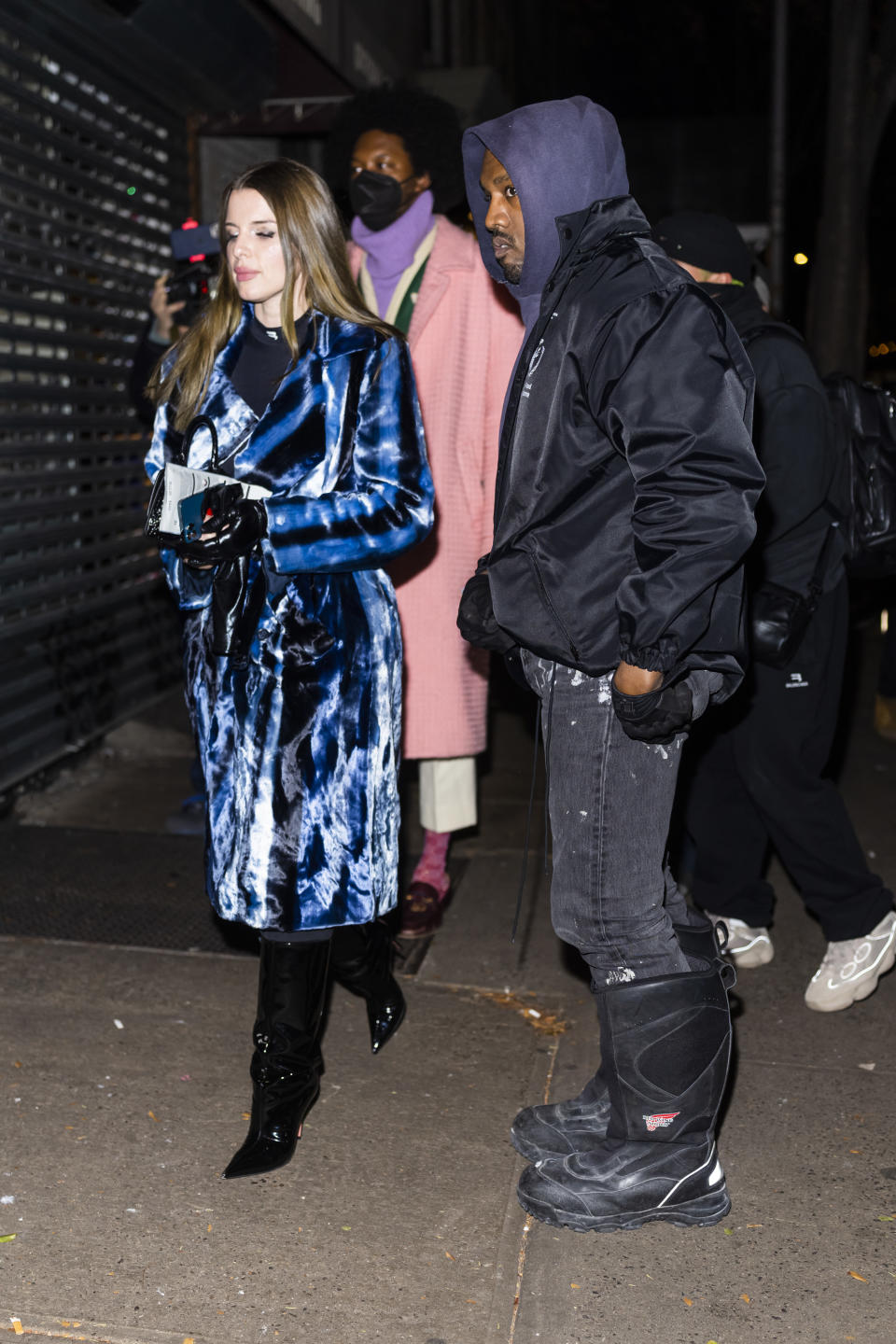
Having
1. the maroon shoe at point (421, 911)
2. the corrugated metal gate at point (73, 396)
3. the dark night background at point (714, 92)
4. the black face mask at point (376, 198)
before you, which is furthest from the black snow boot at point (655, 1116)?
the dark night background at point (714, 92)

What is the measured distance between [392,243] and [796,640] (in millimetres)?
1753

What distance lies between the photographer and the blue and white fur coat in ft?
10.00

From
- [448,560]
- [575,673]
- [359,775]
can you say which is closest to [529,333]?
[575,673]

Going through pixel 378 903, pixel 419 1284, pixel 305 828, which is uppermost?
pixel 305 828

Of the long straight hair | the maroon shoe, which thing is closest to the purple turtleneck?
the long straight hair

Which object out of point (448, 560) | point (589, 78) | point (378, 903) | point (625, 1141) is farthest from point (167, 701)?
point (589, 78)

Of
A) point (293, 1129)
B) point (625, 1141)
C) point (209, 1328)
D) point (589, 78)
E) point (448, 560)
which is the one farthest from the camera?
point (589, 78)

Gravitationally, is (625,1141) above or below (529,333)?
below

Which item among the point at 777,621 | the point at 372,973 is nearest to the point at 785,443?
the point at 777,621

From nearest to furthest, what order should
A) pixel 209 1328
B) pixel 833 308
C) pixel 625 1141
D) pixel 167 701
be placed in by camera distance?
pixel 209 1328, pixel 625 1141, pixel 167 701, pixel 833 308

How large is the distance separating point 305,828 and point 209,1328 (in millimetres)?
1014

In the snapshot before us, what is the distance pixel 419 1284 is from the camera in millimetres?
2650

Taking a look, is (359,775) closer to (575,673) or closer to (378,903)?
(378,903)

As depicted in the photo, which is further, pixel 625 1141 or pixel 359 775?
pixel 359 775
